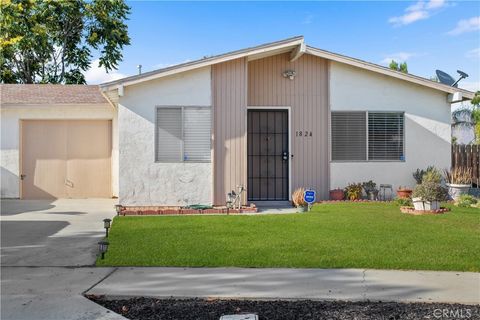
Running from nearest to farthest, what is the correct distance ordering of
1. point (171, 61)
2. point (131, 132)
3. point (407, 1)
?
point (131, 132)
point (407, 1)
point (171, 61)

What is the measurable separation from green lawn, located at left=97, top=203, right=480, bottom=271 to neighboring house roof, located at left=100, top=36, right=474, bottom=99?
333 cm

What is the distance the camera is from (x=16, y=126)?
1312 cm

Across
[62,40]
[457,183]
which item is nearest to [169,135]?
[457,183]

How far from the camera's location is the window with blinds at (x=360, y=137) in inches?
468

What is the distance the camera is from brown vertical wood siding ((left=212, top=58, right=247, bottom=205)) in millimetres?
Result: 10820

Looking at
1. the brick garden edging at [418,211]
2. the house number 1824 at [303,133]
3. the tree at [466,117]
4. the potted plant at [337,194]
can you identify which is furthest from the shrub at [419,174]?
the tree at [466,117]

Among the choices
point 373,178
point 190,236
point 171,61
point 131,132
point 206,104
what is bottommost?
point 190,236

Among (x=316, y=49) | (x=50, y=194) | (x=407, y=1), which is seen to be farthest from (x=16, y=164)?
(x=407, y=1)

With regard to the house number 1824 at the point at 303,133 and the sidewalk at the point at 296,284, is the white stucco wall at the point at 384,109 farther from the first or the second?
the sidewalk at the point at 296,284

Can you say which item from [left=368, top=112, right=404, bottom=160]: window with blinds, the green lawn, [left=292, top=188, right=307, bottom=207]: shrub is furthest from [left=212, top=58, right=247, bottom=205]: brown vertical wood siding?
[left=368, top=112, right=404, bottom=160]: window with blinds

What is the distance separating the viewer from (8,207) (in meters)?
11.4

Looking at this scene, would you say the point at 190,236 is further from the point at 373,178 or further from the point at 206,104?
the point at 373,178

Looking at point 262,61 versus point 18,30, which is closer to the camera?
point 262,61

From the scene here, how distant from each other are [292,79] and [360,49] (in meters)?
6.45
